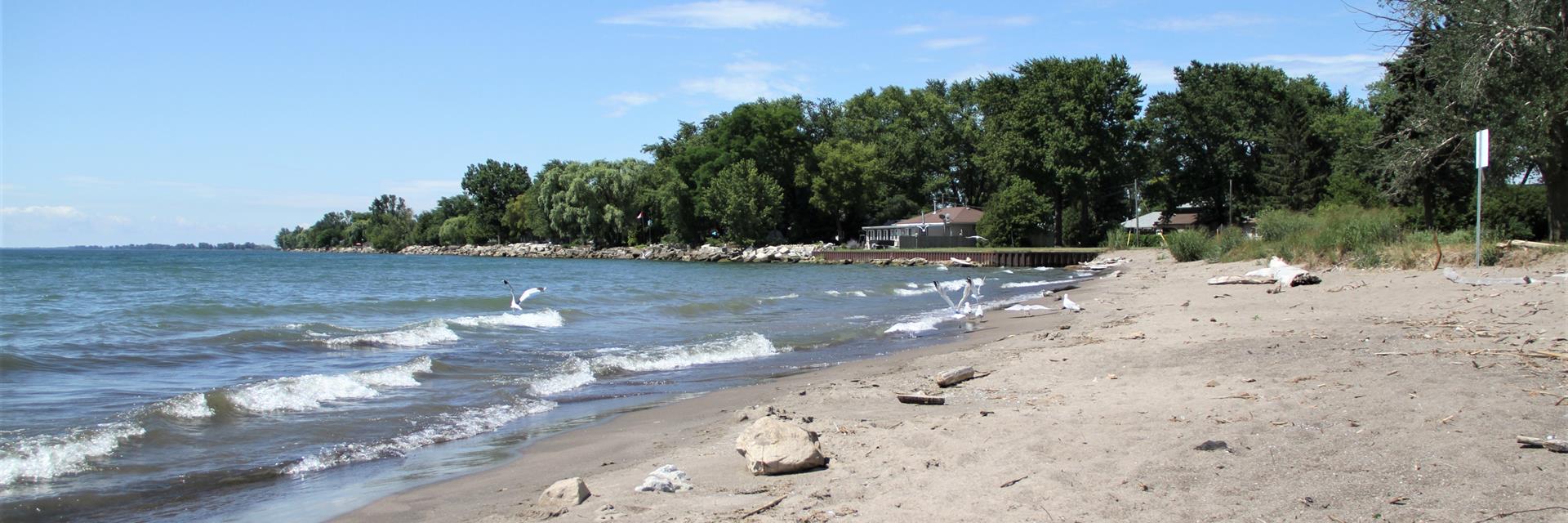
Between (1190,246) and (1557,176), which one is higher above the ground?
(1557,176)

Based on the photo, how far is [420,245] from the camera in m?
129

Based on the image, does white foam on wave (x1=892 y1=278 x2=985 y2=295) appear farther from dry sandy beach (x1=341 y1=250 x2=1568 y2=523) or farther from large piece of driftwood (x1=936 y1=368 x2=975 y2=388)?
large piece of driftwood (x1=936 y1=368 x2=975 y2=388)

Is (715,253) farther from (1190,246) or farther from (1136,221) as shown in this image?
(1190,246)

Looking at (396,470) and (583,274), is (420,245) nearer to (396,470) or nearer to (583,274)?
(583,274)

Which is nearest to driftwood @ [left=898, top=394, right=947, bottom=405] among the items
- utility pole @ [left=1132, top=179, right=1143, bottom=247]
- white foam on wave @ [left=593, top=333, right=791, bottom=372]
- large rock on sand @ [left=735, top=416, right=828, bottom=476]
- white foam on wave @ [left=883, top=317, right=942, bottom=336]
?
large rock on sand @ [left=735, top=416, right=828, bottom=476]

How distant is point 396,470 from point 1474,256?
60.9 feet

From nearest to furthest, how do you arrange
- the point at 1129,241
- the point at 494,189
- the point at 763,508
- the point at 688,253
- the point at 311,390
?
1. the point at 763,508
2. the point at 311,390
3. the point at 1129,241
4. the point at 688,253
5. the point at 494,189

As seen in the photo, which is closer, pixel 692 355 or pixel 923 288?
pixel 692 355

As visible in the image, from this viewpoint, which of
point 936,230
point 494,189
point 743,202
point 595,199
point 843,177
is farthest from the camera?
point 494,189

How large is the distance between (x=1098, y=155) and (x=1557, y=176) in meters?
40.7

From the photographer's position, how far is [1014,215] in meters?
63.9

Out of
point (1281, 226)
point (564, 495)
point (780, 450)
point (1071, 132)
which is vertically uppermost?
point (1071, 132)

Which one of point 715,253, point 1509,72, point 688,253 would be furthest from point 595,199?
point 1509,72

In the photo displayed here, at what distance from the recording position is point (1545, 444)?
176 inches
